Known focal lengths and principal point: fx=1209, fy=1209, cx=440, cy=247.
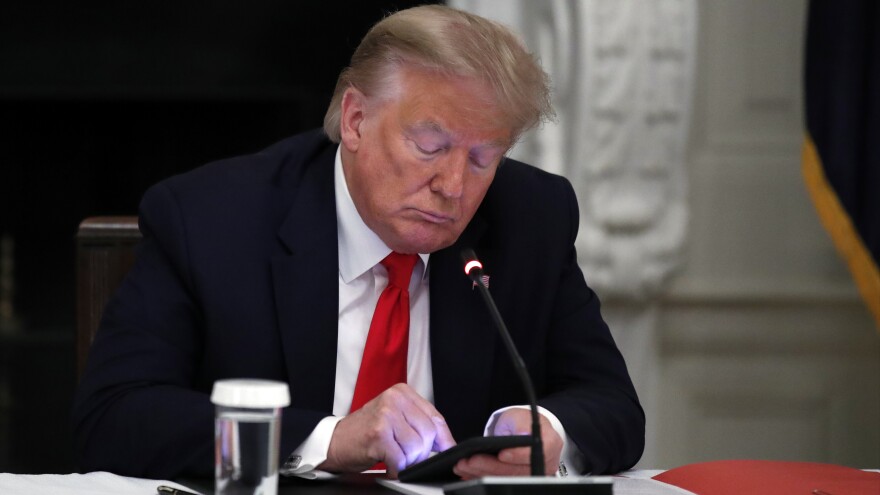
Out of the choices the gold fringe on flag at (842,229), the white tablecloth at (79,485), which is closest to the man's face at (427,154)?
the white tablecloth at (79,485)

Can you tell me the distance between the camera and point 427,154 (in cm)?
175

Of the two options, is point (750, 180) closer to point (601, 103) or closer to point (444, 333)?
point (601, 103)

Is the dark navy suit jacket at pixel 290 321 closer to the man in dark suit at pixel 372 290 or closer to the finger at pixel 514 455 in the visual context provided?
the man in dark suit at pixel 372 290

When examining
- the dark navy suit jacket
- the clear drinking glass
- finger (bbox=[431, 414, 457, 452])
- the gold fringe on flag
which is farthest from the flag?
the clear drinking glass

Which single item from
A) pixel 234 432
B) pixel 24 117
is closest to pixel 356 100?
pixel 234 432

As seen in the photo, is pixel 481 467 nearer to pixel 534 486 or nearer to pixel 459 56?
pixel 534 486

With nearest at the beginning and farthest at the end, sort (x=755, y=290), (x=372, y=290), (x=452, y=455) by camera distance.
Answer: (x=452, y=455), (x=372, y=290), (x=755, y=290)

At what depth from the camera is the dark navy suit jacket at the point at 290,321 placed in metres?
1.67

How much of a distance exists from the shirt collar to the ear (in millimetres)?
112

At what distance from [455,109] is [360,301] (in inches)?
14.6

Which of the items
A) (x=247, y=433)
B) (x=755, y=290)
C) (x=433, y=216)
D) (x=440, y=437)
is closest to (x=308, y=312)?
(x=433, y=216)

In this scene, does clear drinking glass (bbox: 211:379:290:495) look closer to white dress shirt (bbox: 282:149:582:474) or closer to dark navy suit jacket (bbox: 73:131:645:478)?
dark navy suit jacket (bbox: 73:131:645:478)

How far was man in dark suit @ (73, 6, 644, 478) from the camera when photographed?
1.62 meters

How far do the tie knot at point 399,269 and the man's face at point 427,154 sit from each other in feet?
0.16
